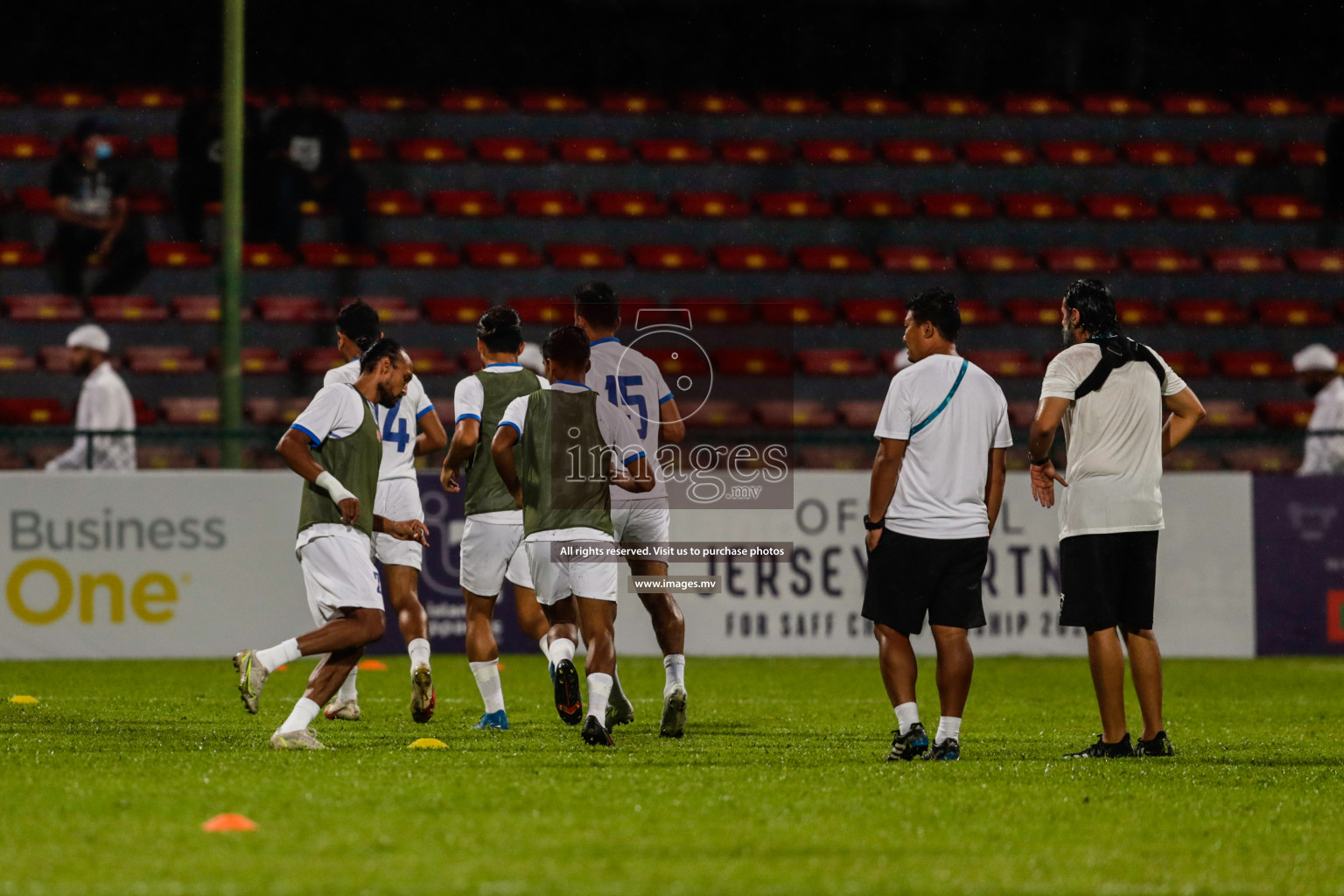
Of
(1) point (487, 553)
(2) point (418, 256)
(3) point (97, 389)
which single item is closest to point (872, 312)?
(2) point (418, 256)

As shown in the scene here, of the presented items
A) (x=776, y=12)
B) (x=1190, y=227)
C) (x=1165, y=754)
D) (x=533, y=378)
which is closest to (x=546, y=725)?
(x=533, y=378)

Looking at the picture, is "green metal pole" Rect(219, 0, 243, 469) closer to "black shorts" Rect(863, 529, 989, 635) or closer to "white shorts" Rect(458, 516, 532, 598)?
"white shorts" Rect(458, 516, 532, 598)

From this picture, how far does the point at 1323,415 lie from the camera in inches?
585

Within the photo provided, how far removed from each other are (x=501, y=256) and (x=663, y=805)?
14835 mm

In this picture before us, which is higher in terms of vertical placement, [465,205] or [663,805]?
[465,205]

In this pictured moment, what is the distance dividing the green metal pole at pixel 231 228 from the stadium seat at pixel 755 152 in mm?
8104

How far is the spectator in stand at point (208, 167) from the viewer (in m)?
19.1

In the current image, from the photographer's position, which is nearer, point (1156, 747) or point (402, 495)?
point (1156, 747)

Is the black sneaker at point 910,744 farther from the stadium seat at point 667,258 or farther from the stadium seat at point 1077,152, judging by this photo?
the stadium seat at point 1077,152

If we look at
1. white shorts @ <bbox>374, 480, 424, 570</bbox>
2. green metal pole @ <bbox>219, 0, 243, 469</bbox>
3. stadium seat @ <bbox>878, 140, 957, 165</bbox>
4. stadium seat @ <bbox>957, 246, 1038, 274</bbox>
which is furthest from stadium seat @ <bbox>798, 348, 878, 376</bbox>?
white shorts @ <bbox>374, 480, 424, 570</bbox>

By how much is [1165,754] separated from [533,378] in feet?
11.7

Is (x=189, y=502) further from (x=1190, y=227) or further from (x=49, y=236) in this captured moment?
(x=1190, y=227)

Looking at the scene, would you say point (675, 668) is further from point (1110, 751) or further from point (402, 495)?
point (1110, 751)

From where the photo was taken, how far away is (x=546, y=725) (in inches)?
339
